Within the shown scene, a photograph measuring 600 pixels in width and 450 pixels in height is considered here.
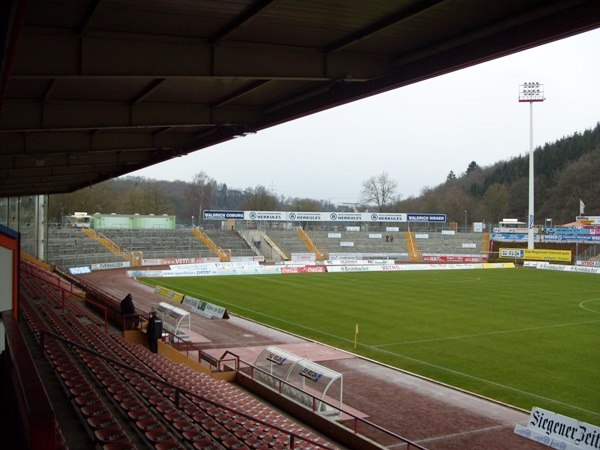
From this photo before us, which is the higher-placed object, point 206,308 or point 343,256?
point 206,308

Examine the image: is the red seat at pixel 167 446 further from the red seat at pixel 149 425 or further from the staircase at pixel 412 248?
the staircase at pixel 412 248

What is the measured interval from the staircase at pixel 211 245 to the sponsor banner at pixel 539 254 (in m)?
33.3

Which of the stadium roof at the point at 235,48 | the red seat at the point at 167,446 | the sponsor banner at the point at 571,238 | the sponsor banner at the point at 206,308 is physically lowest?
the sponsor banner at the point at 206,308

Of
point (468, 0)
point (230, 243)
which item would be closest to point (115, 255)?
point (230, 243)

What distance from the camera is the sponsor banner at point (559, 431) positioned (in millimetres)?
11055

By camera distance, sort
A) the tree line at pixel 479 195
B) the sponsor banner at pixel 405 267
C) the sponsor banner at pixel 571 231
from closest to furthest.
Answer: the sponsor banner at pixel 405 267 < the sponsor banner at pixel 571 231 < the tree line at pixel 479 195

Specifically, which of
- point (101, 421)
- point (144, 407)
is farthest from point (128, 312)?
Answer: point (101, 421)

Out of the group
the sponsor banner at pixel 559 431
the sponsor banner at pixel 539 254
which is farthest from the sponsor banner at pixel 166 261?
the sponsor banner at pixel 559 431

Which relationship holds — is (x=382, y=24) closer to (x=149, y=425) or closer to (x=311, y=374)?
(x=149, y=425)

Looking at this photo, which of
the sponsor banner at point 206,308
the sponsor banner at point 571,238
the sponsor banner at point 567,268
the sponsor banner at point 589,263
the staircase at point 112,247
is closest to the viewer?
the sponsor banner at point 206,308

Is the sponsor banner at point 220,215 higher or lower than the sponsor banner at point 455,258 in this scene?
higher

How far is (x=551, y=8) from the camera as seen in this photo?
6359 mm

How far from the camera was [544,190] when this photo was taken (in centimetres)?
11944

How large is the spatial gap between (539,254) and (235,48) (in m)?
66.5
